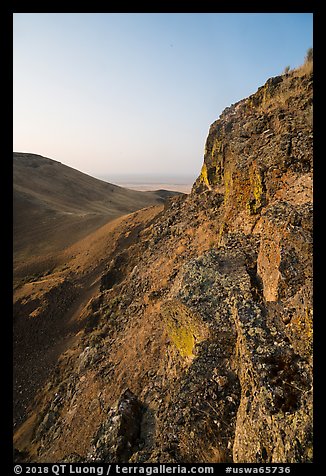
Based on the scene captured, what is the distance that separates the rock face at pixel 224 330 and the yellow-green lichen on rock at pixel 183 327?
44 mm

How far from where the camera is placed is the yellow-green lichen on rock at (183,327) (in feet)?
20.9

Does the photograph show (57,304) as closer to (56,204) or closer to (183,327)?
(183,327)

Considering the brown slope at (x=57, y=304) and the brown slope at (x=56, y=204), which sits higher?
the brown slope at (x=56, y=204)

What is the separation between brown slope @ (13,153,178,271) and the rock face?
52.9 ft

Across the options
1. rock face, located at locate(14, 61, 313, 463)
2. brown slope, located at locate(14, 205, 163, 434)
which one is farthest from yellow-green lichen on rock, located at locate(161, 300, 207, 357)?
brown slope, located at locate(14, 205, 163, 434)

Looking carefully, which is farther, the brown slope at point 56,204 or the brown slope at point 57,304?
the brown slope at point 56,204

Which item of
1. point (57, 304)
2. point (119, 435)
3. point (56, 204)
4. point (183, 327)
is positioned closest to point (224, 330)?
point (183, 327)

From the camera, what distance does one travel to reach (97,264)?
1994cm

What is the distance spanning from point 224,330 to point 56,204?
128 ft

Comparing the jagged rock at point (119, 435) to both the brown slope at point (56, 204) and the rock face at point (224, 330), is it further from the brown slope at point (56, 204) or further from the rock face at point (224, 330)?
the brown slope at point (56, 204)

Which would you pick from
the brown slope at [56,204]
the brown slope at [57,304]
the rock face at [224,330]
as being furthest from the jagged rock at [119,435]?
the brown slope at [56,204]
